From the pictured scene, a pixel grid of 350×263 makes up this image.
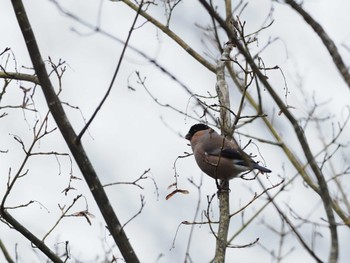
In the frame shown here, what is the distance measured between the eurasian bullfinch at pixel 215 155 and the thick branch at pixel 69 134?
216 cm

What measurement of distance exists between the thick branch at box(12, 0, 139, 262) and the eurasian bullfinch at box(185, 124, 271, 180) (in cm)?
216

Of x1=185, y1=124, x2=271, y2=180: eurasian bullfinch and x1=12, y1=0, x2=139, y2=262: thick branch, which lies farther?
x1=185, y1=124, x2=271, y2=180: eurasian bullfinch

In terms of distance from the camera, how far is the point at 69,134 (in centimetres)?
304

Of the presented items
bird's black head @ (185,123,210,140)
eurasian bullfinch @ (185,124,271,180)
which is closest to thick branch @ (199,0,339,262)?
eurasian bullfinch @ (185,124,271,180)

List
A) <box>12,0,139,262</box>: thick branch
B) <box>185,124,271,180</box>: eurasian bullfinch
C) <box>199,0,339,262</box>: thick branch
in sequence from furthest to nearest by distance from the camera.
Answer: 1. <box>185,124,271,180</box>: eurasian bullfinch
2. <box>12,0,139,262</box>: thick branch
3. <box>199,0,339,262</box>: thick branch

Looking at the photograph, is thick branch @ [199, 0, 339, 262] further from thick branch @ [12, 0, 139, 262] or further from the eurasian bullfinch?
the eurasian bullfinch

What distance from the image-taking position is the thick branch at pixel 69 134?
9.95 ft

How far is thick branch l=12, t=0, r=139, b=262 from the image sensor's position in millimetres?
3031

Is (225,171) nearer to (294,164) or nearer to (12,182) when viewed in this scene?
(294,164)

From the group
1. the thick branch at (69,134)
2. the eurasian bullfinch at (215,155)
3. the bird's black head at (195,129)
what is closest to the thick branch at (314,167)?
the thick branch at (69,134)

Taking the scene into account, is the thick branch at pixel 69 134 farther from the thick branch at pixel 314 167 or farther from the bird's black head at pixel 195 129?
the bird's black head at pixel 195 129

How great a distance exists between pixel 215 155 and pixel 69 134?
10.4ft

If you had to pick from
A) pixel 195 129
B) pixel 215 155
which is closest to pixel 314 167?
pixel 215 155

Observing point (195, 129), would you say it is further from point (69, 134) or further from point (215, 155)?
point (69, 134)
